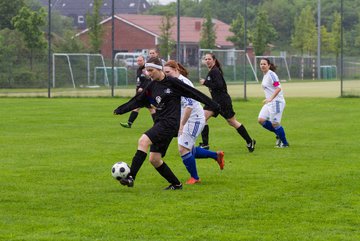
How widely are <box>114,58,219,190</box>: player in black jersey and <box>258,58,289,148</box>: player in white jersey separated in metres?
6.36

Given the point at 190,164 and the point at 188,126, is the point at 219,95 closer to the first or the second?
the point at 188,126

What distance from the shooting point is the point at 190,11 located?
58.0 meters

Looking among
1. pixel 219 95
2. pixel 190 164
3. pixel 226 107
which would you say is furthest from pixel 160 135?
pixel 219 95

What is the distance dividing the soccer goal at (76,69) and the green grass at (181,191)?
19.5 meters

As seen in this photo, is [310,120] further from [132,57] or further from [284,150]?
[132,57]

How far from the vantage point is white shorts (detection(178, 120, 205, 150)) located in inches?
498

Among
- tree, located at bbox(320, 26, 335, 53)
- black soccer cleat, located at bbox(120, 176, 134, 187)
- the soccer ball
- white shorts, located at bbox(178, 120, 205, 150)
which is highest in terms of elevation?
tree, located at bbox(320, 26, 335, 53)

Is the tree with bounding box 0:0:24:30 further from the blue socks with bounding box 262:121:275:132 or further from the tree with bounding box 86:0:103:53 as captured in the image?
A: the blue socks with bounding box 262:121:275:132

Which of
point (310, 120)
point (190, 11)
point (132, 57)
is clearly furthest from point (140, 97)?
point (190, 11)

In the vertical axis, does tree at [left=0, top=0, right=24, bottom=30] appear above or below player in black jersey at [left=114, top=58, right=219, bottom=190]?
above

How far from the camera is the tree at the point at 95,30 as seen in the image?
1772 inches

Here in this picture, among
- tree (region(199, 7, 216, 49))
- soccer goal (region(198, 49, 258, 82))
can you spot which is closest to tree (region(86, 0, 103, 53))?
tree (region(199, 7, 216, 49))

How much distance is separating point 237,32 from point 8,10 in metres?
A: 13.5

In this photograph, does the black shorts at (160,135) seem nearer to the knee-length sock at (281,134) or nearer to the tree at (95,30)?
the knee-length sock at (281,134)
